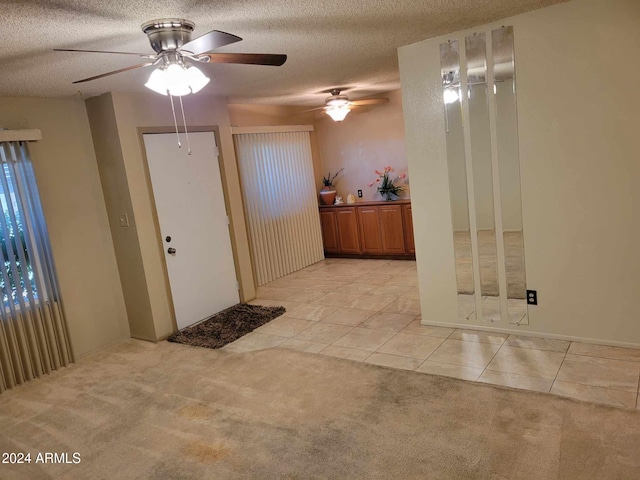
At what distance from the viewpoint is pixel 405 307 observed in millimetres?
4699

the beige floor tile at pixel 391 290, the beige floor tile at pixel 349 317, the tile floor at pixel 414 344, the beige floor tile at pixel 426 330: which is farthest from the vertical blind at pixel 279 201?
the beige floor tile at pixel 426 330

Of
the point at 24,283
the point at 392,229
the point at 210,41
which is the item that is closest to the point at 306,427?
the point at 210,41

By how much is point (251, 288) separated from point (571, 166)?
12.0 feet

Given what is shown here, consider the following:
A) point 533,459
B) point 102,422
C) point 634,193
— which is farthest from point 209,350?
point 634,193

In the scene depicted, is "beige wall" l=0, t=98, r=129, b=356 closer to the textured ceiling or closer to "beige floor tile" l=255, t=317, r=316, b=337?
the textured ceiling

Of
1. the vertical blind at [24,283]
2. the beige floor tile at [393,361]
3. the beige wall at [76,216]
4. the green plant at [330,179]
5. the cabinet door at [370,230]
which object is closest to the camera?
the beige floor tile at [393,361]

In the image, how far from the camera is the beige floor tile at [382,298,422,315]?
15.0ft

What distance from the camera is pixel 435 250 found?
4000 millimetres

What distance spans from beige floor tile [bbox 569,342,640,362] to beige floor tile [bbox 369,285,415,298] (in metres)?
2.01

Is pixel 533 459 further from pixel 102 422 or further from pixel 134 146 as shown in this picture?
pixel 134 146

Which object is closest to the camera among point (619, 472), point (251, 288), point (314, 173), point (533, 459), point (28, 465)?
point (619, 472)

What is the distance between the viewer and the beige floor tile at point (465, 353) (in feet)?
11.1

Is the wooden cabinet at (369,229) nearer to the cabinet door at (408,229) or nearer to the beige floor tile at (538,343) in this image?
the cabinet door at (408,229)

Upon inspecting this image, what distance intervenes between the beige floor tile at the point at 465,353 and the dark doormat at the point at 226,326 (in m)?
1.88
